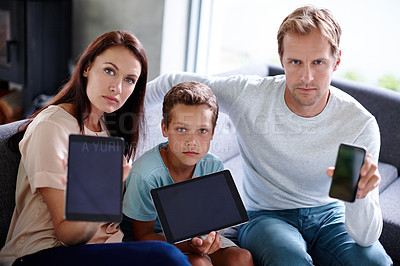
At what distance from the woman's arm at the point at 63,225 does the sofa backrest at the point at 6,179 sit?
0.20m

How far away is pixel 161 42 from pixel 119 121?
167 cm

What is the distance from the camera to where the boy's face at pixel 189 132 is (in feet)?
4.74

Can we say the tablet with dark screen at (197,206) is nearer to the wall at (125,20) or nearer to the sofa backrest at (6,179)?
the sofa backrest at (6,179)

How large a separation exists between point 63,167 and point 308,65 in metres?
0.81

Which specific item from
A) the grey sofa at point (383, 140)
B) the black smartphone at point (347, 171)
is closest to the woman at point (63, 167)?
the grey sofa at point (383, 140)

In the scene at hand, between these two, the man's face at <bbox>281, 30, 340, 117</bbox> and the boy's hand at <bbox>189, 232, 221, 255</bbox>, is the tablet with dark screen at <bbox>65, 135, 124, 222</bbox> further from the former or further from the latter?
the man's face at <bbox>281, 30, 340, 117</bbox>

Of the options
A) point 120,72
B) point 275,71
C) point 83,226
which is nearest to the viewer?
point 83,226

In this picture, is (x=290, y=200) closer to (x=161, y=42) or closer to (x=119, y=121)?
(x=119, y=121)

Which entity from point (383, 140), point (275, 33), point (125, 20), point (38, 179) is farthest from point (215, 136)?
point (125, 20)

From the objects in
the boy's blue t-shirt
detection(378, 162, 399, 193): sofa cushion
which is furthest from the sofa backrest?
detection(378, 162, 399, 193): sofa cushion

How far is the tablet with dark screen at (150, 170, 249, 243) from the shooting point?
4.24 feet

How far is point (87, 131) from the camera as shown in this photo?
1385 millimetres

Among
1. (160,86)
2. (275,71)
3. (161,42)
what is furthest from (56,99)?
(161,42)

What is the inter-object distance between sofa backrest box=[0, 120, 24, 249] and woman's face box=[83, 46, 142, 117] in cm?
27
